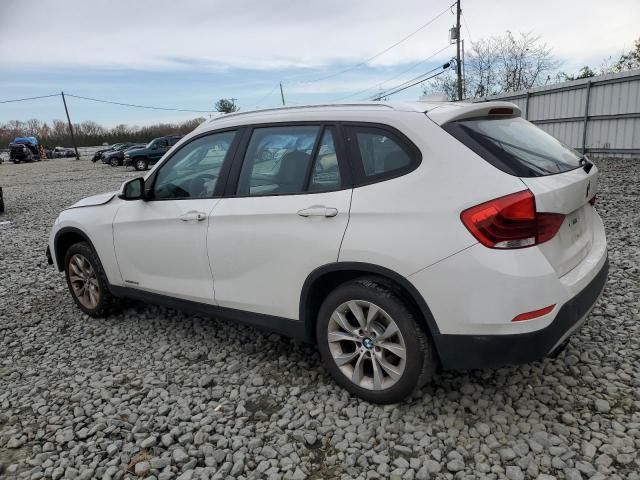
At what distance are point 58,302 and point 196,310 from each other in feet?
7.62

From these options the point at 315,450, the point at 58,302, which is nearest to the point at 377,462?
the point at 315,450

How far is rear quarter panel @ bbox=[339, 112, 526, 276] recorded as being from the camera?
2.23 metres

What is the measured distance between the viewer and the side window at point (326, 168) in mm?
2693

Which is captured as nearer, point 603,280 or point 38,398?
point 603,280

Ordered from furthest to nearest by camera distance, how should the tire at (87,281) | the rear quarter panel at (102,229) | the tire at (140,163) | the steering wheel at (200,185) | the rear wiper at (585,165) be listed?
the tire at (140,163)
the tire at (87,281)
the rear quarter panel at (102,229)
the steering wheel at (200,185)
the rear wiper at (585,165)

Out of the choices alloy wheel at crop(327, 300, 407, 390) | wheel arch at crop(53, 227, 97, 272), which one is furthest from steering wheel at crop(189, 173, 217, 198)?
wheel arch at crop(53, 227, 97, 272)

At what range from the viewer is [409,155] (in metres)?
2.46

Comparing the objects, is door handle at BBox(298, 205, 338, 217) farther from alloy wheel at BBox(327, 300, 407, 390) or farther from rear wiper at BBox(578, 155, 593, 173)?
rear wiper at BBox(578, 155, 593, 173)

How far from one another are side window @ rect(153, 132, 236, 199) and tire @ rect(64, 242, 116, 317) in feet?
3.48

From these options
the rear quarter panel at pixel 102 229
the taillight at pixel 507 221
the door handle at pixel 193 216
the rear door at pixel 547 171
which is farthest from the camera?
the rear quarter panel at pixel 102 229

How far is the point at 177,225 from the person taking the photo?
3367mm

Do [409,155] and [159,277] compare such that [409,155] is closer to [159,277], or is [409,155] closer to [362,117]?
[362,117]

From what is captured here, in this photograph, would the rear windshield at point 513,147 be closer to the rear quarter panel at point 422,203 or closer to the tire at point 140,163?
the rear quarter panel at point 422,203

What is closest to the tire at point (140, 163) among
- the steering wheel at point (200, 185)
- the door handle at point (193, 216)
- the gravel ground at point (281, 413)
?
the gravel ground at point (281, 413)
